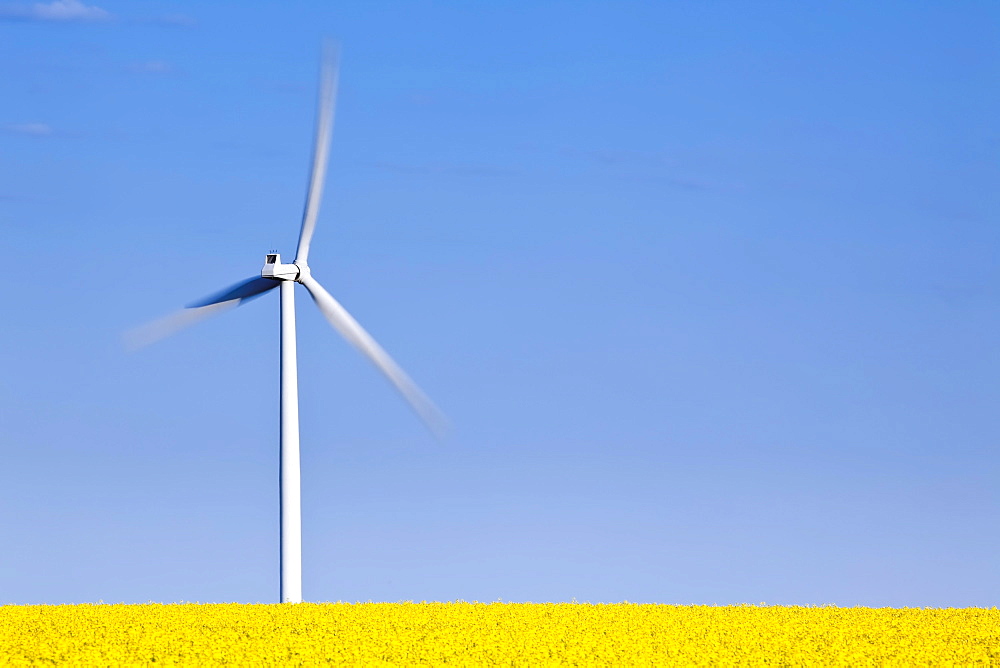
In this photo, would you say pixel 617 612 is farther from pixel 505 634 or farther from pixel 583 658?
pixel 583 658

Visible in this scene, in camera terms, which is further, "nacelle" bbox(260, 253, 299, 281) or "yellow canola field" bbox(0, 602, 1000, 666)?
"nacelle" bbox(260, 253, 299, 281)

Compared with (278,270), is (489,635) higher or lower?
lower

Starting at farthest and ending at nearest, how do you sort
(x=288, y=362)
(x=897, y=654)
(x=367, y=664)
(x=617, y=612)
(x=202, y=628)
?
1. (x=288, y=362)
2. (x=617, y=612)
3. (x=202, y=628)
4. (x=897, y=654)
5. (x=367, y=664)

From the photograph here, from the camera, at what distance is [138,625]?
116 ft

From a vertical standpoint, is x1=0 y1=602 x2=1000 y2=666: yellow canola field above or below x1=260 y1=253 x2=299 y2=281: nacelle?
below

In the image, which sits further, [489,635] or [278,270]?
[278,270]

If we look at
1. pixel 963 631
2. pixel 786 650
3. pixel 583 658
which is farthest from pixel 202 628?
pixel 963 631

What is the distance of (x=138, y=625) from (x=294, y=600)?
645cm

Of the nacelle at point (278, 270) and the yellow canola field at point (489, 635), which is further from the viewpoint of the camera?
the nacelle at point (278, 270)

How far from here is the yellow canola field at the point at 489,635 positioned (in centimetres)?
3041

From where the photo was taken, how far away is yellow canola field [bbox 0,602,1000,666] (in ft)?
99.8

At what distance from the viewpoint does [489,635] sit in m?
33.5

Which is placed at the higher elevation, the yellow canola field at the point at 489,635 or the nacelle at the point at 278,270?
the nacelle at the point at 278,270

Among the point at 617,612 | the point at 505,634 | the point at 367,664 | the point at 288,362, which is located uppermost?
the point at 288,362
